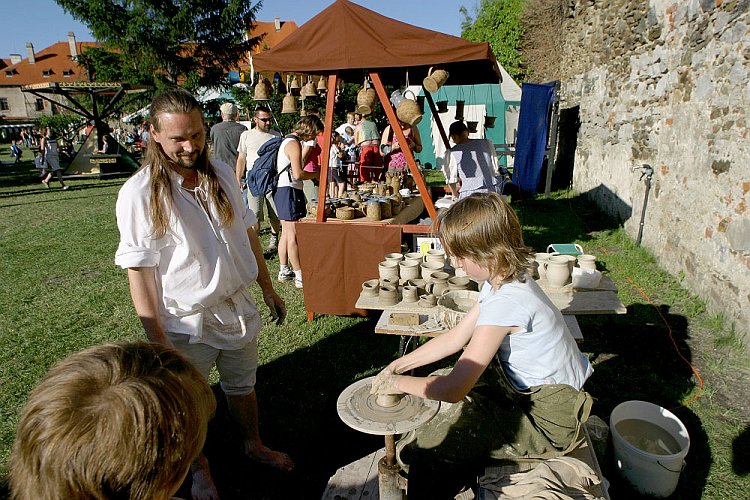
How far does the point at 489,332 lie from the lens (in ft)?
5.73

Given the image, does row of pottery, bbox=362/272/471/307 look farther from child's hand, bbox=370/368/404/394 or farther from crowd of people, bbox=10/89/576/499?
child's hand, bbox=370/368/404/394

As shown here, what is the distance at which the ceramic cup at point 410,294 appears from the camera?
3.15 metres

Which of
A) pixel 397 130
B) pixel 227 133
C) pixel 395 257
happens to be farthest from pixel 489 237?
pixel 227 133

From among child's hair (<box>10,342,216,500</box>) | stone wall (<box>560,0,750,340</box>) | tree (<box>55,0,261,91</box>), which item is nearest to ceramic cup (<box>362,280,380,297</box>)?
child's hair (<box>10,342,216,500</box>)

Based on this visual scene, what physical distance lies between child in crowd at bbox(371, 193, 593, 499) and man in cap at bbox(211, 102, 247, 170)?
17.8 ft

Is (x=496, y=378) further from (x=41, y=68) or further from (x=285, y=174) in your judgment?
(x=41, y=68)

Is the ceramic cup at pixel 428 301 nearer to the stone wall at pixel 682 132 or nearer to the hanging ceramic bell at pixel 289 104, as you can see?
the stone wall at pixel 682 132

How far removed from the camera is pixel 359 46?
3631 mm

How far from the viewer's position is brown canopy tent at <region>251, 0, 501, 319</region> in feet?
11.7

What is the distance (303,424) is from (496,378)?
1.59 metres

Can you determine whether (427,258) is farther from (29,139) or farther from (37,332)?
(29,139)

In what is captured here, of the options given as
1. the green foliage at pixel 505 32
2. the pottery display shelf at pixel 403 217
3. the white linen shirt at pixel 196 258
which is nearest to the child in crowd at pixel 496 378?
the white linen shirt at pixel 196 258

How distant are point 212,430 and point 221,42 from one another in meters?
24.2

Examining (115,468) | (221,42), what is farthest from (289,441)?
(221,42)
